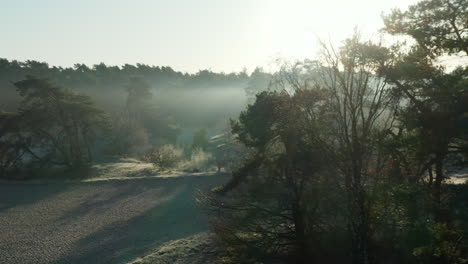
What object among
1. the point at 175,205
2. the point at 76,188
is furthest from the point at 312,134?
the point at 76,188

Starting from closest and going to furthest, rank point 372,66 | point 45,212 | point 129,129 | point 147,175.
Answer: point 372,66
point 45,212
point 147,175
point 129,129

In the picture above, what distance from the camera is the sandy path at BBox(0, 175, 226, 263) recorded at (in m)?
12.9

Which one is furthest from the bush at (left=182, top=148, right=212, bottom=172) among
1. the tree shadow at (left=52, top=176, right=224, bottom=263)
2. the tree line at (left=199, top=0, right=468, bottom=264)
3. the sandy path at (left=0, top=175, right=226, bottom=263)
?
the tree line at (left=199, top=0, right=468, bottom=264)

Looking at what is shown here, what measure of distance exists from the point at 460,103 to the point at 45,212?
19.3 meters

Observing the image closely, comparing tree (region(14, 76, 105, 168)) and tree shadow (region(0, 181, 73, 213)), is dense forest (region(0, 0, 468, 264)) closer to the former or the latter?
tree shadow (region(0, 181, 73, 213))

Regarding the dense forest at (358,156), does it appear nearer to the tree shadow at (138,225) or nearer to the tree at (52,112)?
the tree shadow at (138,225)

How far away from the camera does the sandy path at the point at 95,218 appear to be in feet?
42.3

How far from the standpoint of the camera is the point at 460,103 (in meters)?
9.67

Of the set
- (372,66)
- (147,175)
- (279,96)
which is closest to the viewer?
(372,66)

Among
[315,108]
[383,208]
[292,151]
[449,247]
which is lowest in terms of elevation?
[449,247]

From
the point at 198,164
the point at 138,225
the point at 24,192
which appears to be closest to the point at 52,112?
the point at 24,192

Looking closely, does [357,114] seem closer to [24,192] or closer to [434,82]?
[434,82]

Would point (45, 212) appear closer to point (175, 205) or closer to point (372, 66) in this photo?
point (175, 205)

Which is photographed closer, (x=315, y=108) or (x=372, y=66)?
(x=372, y=66)
